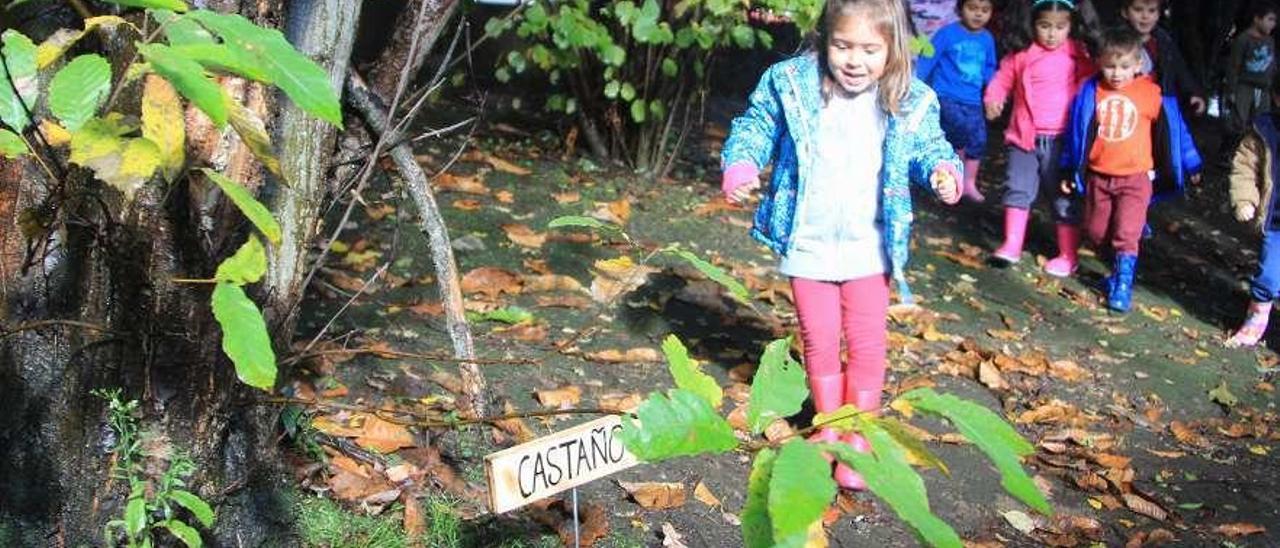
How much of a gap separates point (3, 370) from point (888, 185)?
2467mm

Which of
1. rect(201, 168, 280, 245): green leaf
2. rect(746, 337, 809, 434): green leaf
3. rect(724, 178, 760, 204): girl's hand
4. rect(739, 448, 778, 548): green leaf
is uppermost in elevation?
rect(201, 168, 280, 245): green leaf

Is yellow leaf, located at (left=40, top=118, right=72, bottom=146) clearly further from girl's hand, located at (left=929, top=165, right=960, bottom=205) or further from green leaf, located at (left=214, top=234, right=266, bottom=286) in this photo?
girl's hand, located at (left=929, top=165, right=960, bottom=205)

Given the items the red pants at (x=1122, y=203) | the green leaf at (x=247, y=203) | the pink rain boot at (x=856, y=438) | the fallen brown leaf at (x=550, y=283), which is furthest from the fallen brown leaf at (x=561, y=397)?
the red pants at (x=1122, y=203)

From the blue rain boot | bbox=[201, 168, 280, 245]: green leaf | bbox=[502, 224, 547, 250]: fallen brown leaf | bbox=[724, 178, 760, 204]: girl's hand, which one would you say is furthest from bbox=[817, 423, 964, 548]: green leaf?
the blue rain boot

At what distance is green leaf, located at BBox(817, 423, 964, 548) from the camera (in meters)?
1.20

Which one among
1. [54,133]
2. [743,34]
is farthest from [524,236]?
[54,133]

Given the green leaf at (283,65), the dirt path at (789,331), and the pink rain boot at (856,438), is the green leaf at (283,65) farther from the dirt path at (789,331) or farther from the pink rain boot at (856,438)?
the pink rain boot at (856,438)

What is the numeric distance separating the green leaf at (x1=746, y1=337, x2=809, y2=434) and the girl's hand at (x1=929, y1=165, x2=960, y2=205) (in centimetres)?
218

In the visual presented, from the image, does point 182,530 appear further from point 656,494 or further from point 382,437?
point 656,494

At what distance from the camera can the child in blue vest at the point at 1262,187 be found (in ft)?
19.7

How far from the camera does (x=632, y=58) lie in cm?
653

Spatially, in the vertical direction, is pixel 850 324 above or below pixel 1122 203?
above

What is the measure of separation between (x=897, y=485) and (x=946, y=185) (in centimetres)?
249

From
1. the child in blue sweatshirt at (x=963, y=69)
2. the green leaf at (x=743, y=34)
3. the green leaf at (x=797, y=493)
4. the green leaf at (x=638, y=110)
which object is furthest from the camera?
the child in blue sweatshirt at (x=963, y=69)
